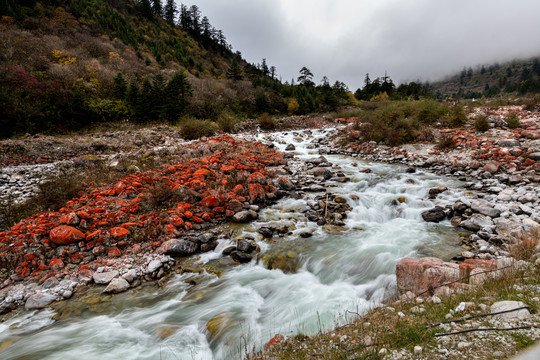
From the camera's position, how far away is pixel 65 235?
5.26 m

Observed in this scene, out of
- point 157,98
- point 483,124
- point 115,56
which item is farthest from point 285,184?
point 115,56

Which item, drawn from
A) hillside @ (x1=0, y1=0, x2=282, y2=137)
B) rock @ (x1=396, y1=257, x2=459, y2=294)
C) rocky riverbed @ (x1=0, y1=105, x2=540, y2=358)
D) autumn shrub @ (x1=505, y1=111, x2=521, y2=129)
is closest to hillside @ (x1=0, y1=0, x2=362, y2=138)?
hillside @ (x1=0, y1=0, x2=282, y2=137)

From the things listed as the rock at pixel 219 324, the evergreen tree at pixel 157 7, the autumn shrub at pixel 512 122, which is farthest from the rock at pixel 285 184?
the evergreen tree at pixel 157 7

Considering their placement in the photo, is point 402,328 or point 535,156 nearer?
point 402,328

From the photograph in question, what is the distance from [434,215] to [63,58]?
36.4 m

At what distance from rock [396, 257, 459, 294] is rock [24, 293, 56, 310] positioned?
6.59m

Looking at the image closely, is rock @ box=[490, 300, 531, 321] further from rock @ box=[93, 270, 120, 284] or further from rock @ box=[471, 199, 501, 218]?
rock @ box=[93, 270, 120, 284]

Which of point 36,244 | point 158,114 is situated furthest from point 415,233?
point 158,114

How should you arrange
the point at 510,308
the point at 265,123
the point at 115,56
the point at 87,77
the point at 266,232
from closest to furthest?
the point at 510,308 < the point at 266,232 < the point at 87,77 < the point at 265,123 < the point at 115,56

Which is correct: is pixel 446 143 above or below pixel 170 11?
below

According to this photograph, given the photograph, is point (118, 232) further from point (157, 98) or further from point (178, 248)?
point (157, 98)

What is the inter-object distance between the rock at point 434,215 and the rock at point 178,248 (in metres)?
6.80

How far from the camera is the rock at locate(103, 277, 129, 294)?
4.50 meters

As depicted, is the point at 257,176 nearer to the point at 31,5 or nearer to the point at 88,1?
the point at 31,5
